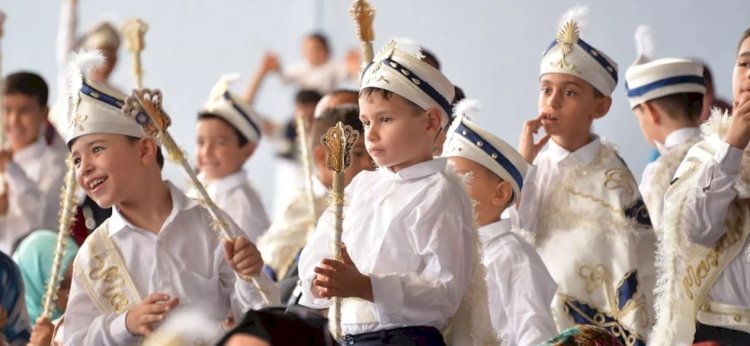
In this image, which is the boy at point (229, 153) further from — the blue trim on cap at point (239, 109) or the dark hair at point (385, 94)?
the dark hair at point (385, 94)

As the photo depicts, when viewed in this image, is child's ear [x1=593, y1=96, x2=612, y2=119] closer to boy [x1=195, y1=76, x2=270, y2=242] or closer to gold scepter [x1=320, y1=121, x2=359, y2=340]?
gold scepter [x1=320, y1=121, x2=359, y2=340]


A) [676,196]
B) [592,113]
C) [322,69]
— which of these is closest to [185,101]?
[322,69]

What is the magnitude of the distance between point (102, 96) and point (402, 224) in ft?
3.83

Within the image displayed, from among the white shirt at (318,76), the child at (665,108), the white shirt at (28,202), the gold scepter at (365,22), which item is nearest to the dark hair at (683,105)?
the child at (665,108)

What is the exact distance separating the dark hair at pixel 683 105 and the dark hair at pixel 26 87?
10.8ft

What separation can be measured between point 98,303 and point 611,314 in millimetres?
1766

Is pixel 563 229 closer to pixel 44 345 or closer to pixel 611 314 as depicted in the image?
pixel 611 314

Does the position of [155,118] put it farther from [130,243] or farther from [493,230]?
[493,230]

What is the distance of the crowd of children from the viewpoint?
4395 millimetres

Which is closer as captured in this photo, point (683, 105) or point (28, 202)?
point (683, 105)

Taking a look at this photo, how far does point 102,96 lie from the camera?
16.3 feet

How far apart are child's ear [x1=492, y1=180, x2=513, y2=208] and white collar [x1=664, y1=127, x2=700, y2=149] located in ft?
2.97

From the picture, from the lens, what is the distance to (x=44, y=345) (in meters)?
5.14

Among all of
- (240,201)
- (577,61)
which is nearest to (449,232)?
(577,61)
